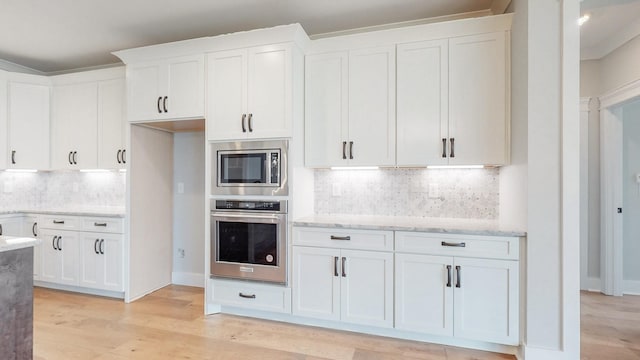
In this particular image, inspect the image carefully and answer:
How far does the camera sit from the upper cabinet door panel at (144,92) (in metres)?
3.17

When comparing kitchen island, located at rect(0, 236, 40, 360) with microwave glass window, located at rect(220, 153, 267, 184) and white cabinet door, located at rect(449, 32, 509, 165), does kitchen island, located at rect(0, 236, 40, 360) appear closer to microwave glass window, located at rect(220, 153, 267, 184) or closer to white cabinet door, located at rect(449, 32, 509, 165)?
microwave glass window, located at rect(220, 153, 267, 184)

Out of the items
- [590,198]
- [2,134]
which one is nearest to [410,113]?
[590,198]

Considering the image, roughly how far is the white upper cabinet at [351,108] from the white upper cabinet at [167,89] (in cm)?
104

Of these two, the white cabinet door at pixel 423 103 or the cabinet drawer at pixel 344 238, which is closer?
the cabinet drawer at pixel 344 238

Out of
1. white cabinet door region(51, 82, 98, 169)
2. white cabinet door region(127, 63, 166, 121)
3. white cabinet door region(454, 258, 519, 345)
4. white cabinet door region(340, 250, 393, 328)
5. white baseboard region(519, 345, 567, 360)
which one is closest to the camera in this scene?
white baseboard region(519, 345, 567, 360)

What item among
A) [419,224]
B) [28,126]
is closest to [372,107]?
[419,224]

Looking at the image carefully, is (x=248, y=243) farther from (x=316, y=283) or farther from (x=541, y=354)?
(x=541, y=354)

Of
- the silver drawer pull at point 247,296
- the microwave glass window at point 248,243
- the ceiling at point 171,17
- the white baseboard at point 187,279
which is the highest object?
the ceiling at point 171,17

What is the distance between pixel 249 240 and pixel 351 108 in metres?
1.49

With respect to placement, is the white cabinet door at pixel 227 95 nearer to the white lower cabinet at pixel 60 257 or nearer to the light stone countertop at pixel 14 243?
the light stone countertop at pixel 14 243

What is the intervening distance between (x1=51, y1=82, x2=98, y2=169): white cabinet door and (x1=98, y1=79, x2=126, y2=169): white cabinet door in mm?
75

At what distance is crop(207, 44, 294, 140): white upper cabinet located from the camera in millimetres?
2807

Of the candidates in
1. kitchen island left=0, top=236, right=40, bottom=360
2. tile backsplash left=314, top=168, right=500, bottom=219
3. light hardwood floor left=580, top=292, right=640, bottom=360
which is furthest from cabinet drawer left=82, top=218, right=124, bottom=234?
light hardwood floor left=580, top=292, right=640, bottom=360

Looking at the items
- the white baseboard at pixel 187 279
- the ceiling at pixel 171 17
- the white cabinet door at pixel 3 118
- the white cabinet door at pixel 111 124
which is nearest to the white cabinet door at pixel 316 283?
the white baseboard at pixel 187 279
